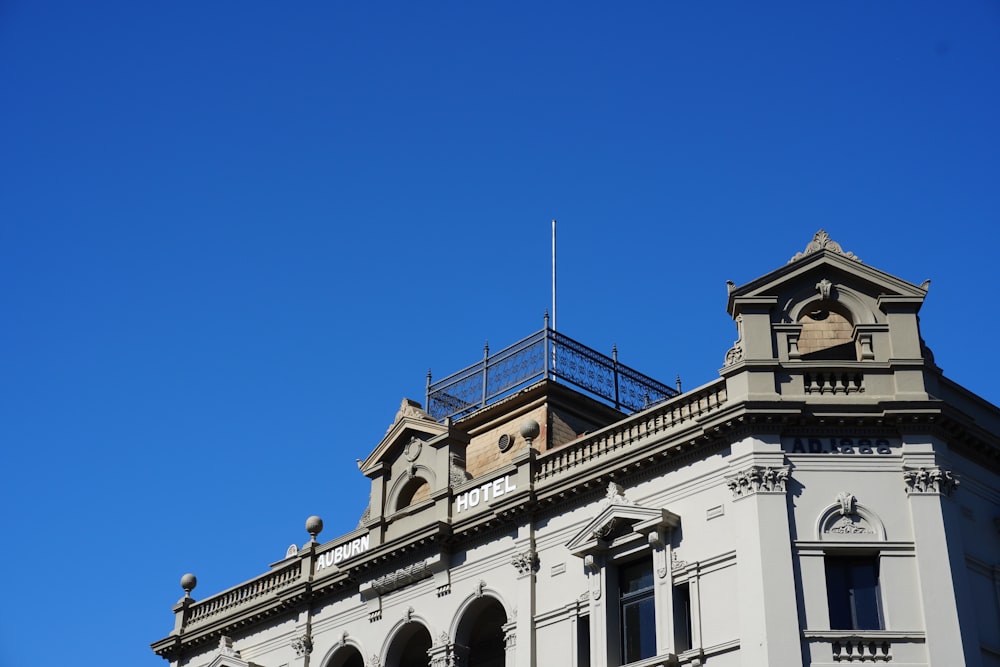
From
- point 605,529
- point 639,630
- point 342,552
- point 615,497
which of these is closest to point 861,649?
point 639,630

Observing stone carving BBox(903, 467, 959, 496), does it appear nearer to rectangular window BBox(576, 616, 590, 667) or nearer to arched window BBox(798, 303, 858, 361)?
arched window BBox(798, 303, 858, 361)

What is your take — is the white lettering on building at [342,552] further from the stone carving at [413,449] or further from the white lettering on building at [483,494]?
the white lettering on building at [483,494]

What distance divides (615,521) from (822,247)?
8071 millimetres

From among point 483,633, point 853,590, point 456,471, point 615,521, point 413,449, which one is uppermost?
point 413,449

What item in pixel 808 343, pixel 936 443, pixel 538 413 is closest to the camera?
pixel 936 443

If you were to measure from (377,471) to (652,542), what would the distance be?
1092cm

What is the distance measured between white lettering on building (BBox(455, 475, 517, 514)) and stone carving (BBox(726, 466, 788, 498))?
700 centimetres

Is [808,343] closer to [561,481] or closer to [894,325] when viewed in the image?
[894,325]

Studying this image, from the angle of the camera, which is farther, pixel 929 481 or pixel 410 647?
pixel 410 647

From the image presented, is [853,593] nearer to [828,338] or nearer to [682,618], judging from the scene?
[682,618]

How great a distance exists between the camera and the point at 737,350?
34.3 meters

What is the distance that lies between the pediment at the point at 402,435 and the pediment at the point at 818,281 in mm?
10565

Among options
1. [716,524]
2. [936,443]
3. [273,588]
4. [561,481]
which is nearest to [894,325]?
[936,443]

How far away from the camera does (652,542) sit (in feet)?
105
